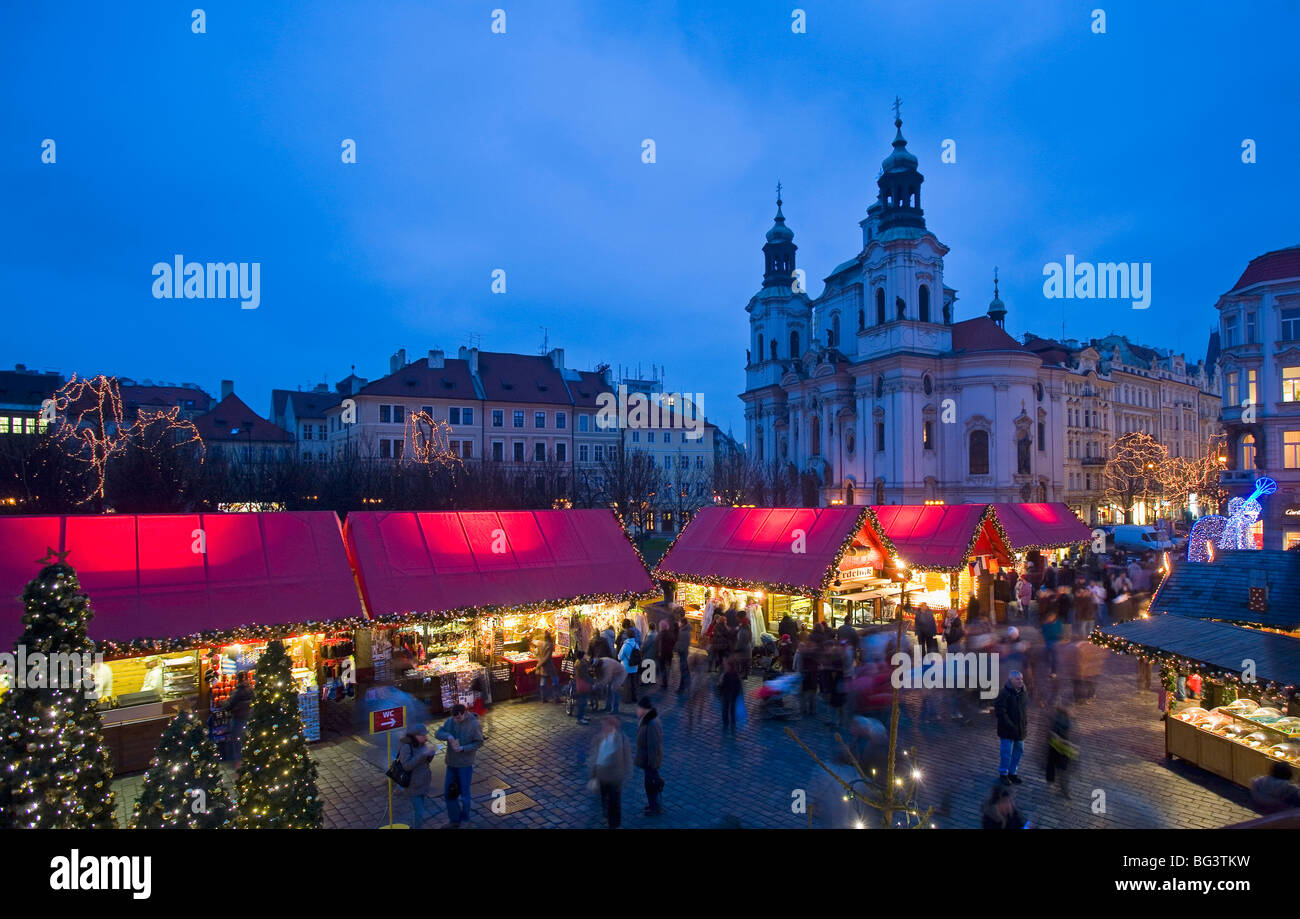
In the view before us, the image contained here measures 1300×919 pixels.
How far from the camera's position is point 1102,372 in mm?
65062

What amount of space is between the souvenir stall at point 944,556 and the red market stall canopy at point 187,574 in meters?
13.3

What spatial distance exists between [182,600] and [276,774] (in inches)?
242

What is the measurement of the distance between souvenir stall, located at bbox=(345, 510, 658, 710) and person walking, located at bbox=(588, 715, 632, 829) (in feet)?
19.6

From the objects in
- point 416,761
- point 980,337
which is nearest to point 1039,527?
point 416,761

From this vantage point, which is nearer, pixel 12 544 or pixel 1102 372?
pixel 12 544

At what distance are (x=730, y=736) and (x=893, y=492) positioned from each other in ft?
152

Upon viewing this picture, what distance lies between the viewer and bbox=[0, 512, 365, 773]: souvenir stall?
10961 millimetres

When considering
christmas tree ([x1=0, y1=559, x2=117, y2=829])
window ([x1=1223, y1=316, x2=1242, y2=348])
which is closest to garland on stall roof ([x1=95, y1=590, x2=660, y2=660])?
christmas tree ([x1=0, y1=559, x2=117, y2=829])

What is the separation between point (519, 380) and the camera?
2441 inches

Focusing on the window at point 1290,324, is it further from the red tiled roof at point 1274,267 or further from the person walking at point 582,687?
the person walking at point 582,687

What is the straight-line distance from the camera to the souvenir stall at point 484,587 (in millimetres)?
13523
